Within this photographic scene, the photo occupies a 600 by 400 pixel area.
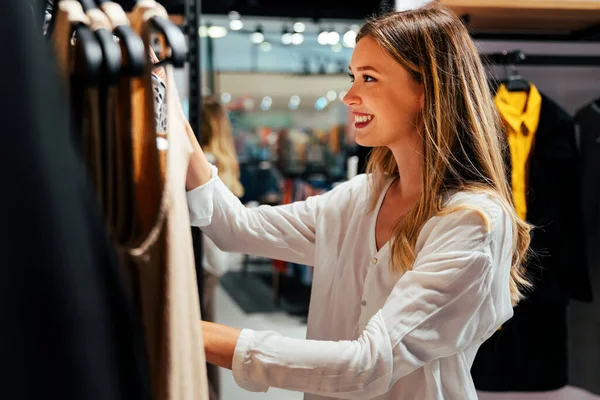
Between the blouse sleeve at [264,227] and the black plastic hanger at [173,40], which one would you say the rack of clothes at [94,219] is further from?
the blouse sleeve at [264,227]

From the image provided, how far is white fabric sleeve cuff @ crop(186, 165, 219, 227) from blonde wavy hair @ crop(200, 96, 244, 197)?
126 centimetres

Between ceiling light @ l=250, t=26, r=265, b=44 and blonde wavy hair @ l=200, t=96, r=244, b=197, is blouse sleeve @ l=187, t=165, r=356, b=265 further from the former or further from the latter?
ceiling light @ l=250, t=26, r=265, b=44

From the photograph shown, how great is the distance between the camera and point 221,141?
2.40m

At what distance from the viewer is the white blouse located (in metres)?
0.91

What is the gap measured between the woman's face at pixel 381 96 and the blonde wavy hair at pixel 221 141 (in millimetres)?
1265

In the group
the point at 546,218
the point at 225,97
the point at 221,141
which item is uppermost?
the point at 225,97

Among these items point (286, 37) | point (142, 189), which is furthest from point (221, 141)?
point (142, 189)

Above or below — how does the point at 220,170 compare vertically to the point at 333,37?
below

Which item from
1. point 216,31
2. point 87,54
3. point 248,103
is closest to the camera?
point 87,54

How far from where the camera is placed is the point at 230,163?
244 cm

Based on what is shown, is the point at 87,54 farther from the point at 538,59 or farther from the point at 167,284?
the point at 538,59

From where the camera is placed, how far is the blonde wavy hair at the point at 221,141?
2354mm

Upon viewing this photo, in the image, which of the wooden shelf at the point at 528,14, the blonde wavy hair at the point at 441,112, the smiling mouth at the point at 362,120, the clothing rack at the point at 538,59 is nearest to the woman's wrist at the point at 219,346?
the blonde wavy hair at the point at 441,112

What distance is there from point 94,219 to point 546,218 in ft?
6.20
